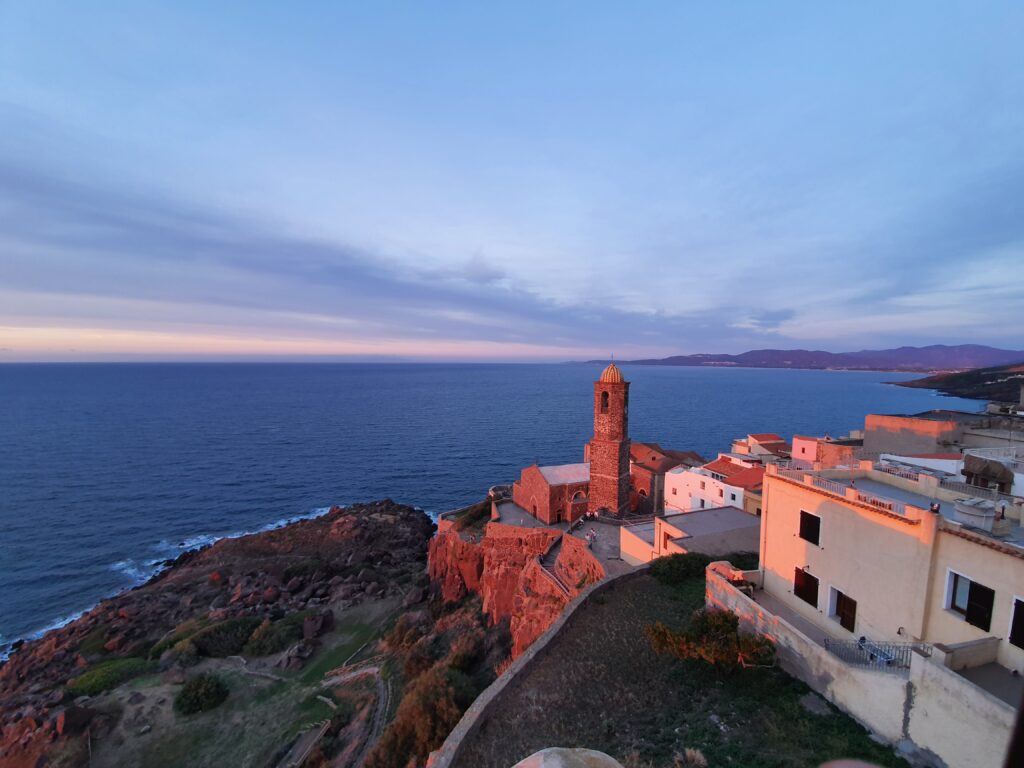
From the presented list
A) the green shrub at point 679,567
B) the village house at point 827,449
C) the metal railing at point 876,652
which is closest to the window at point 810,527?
the metal railing at point 876,652

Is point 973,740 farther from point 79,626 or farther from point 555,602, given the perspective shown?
point 79,626

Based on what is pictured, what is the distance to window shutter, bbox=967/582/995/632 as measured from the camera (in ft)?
31.8

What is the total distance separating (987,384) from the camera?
401 ft

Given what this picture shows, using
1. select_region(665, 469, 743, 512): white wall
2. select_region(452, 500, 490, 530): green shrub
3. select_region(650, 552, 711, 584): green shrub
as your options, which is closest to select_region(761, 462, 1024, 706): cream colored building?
select_region(650, 552, 711, 584): green shrub

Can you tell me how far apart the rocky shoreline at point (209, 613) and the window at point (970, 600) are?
27.4 m

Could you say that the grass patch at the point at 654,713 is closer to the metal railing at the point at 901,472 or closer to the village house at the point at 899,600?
the village house at the point at 899,600

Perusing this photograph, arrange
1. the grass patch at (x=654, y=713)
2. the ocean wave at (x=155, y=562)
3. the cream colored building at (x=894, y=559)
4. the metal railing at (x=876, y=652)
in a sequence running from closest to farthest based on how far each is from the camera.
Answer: the cream colored building at (x=894, y=559), the grass patch at (x=654, y=713), the metal railing at (x=876, y=652), the ocean wave at (x=155, y=562)

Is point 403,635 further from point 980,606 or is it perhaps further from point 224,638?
point 980,606

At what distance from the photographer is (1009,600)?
30.9 feet

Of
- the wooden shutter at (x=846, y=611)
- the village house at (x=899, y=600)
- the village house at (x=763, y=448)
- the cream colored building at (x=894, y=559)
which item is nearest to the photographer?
the village house at (x=899, y=600)

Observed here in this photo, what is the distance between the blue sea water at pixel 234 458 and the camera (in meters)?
40.1

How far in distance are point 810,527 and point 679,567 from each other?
5.31m

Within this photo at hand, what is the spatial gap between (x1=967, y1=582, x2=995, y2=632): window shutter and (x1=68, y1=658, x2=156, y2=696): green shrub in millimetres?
33536

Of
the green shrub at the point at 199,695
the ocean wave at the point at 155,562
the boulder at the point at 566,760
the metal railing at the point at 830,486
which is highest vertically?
the metal railing at the point at 830,486
